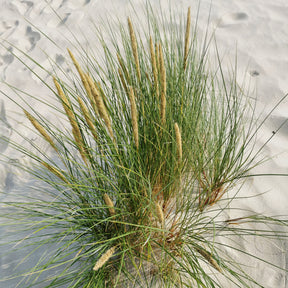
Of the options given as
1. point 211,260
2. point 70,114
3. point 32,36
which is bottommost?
point 211,260

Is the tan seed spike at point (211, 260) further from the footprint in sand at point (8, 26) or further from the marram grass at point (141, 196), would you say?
the footprint in sand at point (8, 26)

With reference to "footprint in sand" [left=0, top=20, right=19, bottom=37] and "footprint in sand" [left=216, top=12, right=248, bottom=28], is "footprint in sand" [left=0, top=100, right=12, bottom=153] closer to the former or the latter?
"footprint in sand" [left=0, top=20, right=19, bottom=37]

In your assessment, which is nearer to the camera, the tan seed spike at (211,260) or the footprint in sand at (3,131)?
the tan seed spike at (211,260)

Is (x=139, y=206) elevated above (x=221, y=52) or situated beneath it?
situated beneath

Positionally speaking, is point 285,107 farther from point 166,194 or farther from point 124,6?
point 124,6

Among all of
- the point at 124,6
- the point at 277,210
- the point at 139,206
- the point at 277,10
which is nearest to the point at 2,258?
the point at 139,206

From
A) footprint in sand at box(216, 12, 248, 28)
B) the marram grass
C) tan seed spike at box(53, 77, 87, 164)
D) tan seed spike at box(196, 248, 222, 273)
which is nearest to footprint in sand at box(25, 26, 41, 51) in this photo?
footprint in sand at box(216, 12, 248, 28)

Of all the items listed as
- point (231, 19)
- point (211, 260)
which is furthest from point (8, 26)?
point (211, 260)

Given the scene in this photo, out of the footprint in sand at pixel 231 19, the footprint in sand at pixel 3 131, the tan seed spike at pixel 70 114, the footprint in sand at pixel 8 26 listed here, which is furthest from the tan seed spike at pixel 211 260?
the footprint in sand at pixel 8 26

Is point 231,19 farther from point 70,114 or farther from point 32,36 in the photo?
point 70,114
